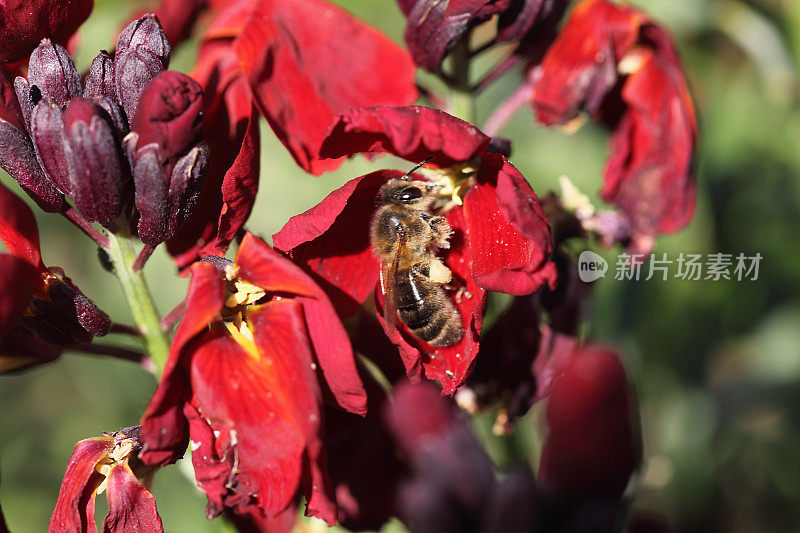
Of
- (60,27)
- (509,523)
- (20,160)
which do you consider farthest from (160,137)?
(509,523)

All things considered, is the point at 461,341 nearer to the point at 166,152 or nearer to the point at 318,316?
the point at 318,316

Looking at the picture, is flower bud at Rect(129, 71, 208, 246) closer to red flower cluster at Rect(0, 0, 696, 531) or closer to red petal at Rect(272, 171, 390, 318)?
red flower cluster at Rect(0, 0, 696, 531)

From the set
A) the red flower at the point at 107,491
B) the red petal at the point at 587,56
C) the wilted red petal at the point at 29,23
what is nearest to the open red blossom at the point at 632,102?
the red petal at the point at 587,56

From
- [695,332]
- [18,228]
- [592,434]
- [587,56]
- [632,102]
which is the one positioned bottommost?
[695,332]

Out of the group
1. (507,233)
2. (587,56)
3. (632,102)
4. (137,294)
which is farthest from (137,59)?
(632,102)

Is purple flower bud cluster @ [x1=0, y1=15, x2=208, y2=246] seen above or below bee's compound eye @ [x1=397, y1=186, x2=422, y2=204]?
above

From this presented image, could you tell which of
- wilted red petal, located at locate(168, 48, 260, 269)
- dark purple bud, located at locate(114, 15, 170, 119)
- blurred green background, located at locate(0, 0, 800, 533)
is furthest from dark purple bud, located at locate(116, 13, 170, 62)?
blurred green background, located at locate(0, 0, 800, 533)
